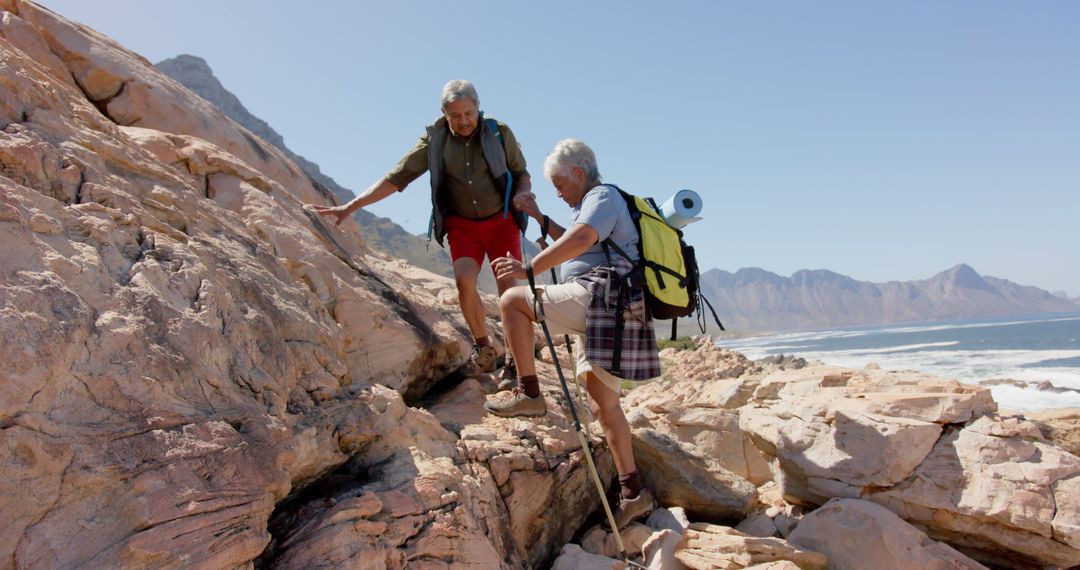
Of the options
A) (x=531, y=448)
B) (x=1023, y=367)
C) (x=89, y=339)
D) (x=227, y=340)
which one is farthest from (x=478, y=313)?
(x=1023, y=367)

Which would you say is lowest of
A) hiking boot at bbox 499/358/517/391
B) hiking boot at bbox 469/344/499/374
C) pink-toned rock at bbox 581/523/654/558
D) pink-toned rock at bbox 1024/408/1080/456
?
pink-toned rock at bbox 581/523/654/558

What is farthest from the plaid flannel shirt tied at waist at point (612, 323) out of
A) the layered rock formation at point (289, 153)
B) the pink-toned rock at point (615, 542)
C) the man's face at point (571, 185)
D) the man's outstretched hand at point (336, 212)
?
the layered rock formation at point (289, 153)

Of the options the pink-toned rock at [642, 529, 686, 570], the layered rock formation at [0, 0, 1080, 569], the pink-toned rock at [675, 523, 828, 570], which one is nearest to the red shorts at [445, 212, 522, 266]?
the layered rock formation at [0, 0, 1080, 569]

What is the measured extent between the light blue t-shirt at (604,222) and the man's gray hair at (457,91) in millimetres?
1468

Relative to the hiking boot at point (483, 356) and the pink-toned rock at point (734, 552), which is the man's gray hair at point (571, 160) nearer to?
the hiking boot at point (483, 356)

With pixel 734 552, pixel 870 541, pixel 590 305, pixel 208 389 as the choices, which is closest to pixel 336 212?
pixel 590 305

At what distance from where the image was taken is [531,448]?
17.6 feet

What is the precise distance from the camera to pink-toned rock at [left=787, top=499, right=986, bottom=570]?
16.4 feet

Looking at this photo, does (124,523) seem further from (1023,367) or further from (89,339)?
(1023,367)

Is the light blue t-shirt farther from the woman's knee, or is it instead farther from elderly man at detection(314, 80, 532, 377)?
elderly man at detection(314, 80, 532, 377)

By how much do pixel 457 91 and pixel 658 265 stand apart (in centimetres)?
228

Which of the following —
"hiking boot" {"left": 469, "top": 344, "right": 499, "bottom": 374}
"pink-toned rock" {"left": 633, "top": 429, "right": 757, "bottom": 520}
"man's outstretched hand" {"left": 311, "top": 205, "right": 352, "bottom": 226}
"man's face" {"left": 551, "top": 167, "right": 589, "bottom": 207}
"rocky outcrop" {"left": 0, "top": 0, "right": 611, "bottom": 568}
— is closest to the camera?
"rocky outcrop" {"left": 0, "top": 0, "right": 611, "bottom": 568}

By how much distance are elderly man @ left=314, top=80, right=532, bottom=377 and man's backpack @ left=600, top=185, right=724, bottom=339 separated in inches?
52.6

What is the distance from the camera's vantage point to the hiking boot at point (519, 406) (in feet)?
16.8
